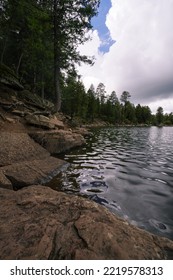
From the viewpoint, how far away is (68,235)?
2879 millimetres

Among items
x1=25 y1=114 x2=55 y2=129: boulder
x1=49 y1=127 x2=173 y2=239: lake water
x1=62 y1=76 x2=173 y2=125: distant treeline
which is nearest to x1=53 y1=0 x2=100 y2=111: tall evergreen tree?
x1=25 y1=114 x2=55 y2=129: boulder

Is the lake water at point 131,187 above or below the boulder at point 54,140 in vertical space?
below

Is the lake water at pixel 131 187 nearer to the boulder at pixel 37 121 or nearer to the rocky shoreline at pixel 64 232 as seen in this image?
the rocky shoreline at pixel 64 232

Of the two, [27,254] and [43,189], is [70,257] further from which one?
[43,189]

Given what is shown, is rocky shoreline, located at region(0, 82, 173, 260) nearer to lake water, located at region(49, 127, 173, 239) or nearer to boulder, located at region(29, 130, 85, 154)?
lake water, located at region(49, 127, 173, 239)

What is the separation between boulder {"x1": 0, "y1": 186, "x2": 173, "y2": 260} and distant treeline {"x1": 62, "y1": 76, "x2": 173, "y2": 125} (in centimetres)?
4579

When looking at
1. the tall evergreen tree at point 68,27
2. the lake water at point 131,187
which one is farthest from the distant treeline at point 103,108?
the lake water at point 131,187

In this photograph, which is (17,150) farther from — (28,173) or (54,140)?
(54,140)

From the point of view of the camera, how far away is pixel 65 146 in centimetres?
1286

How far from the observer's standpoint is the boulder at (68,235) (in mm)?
2551

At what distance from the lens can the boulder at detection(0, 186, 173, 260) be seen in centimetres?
255

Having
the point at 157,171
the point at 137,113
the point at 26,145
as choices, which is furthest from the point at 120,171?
the point at 137,113

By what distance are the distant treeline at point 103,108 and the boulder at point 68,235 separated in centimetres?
4579
